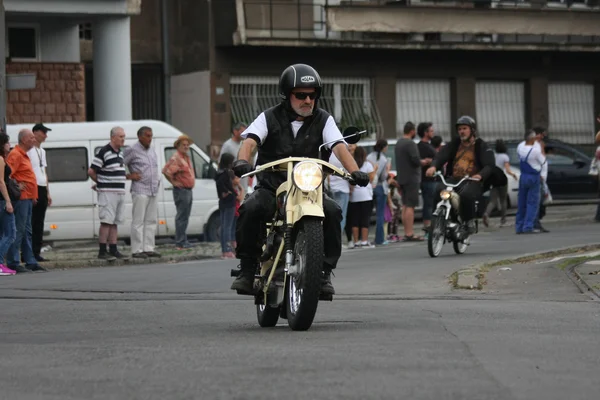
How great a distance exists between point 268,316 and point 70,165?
13920 mm

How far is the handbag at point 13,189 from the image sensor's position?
17719 mm

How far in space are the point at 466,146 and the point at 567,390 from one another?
12412mm

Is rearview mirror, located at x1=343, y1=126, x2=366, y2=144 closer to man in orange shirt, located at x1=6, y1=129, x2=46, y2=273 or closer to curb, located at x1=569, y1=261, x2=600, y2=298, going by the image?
curb, located at x1=569, y1=261, x2=600, y2=298

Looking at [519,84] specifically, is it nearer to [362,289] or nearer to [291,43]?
[291,43]

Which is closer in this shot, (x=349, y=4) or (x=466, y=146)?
(x=466, y=146)

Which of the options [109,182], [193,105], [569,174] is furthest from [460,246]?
[193,105]

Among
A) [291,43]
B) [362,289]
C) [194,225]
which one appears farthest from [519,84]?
[362,289]

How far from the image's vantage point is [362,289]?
1378 cm

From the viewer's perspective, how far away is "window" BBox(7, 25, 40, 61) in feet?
98.1

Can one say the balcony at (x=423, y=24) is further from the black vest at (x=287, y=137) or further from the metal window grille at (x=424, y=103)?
the black vest at (x=287, y=137)

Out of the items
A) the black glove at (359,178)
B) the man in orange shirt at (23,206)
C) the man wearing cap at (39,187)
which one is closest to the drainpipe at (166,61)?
the man wearing cap at (39,187)

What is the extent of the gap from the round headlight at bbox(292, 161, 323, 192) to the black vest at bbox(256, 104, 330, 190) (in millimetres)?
560

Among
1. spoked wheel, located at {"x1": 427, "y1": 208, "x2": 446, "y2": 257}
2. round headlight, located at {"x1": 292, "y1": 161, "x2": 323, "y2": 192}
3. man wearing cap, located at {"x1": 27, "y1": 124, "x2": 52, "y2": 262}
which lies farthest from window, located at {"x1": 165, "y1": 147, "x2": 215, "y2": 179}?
round headlight, located at {"x1": 292, "y1": 161, "x2": 323, "y2": 192}

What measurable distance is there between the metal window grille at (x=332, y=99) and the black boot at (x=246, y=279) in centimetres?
2494
